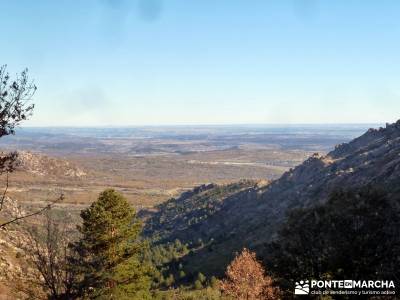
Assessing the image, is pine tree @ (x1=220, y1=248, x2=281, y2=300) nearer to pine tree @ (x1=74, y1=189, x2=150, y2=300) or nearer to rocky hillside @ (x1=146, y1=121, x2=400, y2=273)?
pine tree @ (x1=74, y1=189, x2=150, y2=300)

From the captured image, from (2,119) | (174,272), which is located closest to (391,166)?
(174,272)

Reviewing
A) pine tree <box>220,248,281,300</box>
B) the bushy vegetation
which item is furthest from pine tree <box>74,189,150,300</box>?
pine tree <box>220,248,281,300</box>

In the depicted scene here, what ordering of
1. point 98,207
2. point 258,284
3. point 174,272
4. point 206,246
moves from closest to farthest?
point 98,207 → point 258,284 → point 174,272 → point 206,246

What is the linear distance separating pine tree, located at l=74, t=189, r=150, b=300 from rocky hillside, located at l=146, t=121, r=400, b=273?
57598 millimetres

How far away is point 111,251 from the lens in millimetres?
37344

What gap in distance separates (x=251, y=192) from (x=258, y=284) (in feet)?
482

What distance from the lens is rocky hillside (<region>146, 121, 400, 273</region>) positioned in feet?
363

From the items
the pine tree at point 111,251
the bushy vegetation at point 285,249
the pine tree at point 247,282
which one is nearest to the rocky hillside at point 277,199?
the pine tree at point 247,282

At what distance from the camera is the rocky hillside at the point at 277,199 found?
11062 cm

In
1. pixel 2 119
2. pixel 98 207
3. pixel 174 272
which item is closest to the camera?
pixel 2 119

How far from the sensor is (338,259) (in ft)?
93.5

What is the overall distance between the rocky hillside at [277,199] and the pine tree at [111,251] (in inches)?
2268

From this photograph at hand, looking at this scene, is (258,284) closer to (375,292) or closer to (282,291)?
(282,291)

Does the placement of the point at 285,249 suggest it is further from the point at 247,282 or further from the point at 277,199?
the point at 277,199
